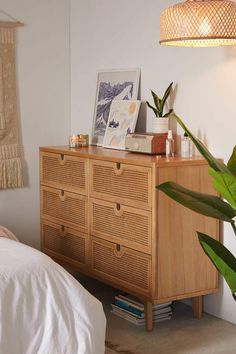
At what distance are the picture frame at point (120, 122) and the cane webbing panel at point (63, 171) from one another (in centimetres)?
32

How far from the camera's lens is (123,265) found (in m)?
3.78

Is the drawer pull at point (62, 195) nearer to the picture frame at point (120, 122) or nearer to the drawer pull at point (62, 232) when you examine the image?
the drawer pull at point (62, 232)

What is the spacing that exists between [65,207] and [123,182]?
72 cm

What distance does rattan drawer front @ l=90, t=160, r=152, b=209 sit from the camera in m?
3.55

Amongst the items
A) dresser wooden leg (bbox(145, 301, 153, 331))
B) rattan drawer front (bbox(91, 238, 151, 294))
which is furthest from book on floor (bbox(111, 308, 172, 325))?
rattan drawer front (bbox(91, 238, 151, 294))

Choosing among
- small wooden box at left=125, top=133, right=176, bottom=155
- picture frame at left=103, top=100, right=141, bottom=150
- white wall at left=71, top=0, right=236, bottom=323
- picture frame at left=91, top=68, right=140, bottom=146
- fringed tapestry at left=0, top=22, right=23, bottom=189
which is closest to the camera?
white wall at left=71, top=0, right=236, bottom=323

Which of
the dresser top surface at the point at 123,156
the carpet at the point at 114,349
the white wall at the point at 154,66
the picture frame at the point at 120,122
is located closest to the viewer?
the carpet at the point at 114,349

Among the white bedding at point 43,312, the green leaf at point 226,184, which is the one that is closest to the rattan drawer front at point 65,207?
the white bedding at point 43,312

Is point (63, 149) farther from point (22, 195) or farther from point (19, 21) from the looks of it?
point (19, 21)

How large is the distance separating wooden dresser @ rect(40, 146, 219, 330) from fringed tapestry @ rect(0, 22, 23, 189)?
1.95 feet

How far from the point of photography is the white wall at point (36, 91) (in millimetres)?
4734

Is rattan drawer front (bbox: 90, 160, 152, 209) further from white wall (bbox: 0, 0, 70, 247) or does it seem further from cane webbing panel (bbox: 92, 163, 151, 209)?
white wall (bbox: 0, 0, 70, 247)

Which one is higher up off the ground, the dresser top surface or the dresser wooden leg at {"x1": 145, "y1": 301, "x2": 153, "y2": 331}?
the dresser top surface

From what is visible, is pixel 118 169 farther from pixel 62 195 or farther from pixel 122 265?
pixel 62 195
